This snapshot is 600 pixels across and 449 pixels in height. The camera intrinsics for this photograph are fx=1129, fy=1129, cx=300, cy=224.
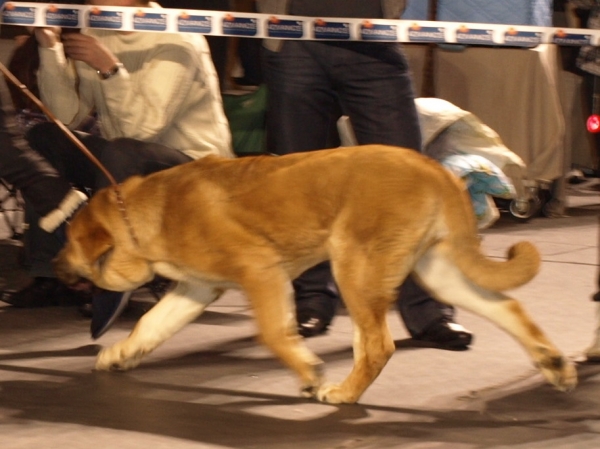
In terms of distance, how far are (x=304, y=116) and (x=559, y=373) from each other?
1.61 metres

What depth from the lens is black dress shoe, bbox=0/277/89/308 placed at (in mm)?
5352

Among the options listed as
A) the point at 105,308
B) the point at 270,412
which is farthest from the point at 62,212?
the point at 270,412

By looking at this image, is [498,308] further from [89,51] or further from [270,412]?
[89,51]

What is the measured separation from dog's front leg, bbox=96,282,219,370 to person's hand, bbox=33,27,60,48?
1499mm

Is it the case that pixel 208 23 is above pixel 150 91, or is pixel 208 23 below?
above

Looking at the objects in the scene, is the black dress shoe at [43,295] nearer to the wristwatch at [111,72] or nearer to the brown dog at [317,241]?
the wristwatch at [111,72]

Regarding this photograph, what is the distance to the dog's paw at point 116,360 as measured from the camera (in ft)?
13.7

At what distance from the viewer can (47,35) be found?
5.01m

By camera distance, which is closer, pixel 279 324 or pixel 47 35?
pixel 279 324

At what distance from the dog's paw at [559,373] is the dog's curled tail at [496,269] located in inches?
11.3

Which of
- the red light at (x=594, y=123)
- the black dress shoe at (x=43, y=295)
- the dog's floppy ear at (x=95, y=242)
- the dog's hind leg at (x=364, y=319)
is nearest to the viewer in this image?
the dog's hind leg at (x=364, y=319)

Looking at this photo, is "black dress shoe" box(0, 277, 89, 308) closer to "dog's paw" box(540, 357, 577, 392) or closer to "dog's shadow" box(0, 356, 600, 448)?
"dog's shadow" box(0, 356, 600, 448)

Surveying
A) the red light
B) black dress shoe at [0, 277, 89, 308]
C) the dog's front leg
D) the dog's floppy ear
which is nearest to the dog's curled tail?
the dog's front leg

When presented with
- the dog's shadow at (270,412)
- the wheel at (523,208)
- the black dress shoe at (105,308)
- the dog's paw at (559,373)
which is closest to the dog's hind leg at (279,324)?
the dog's shadow at (270,412)
